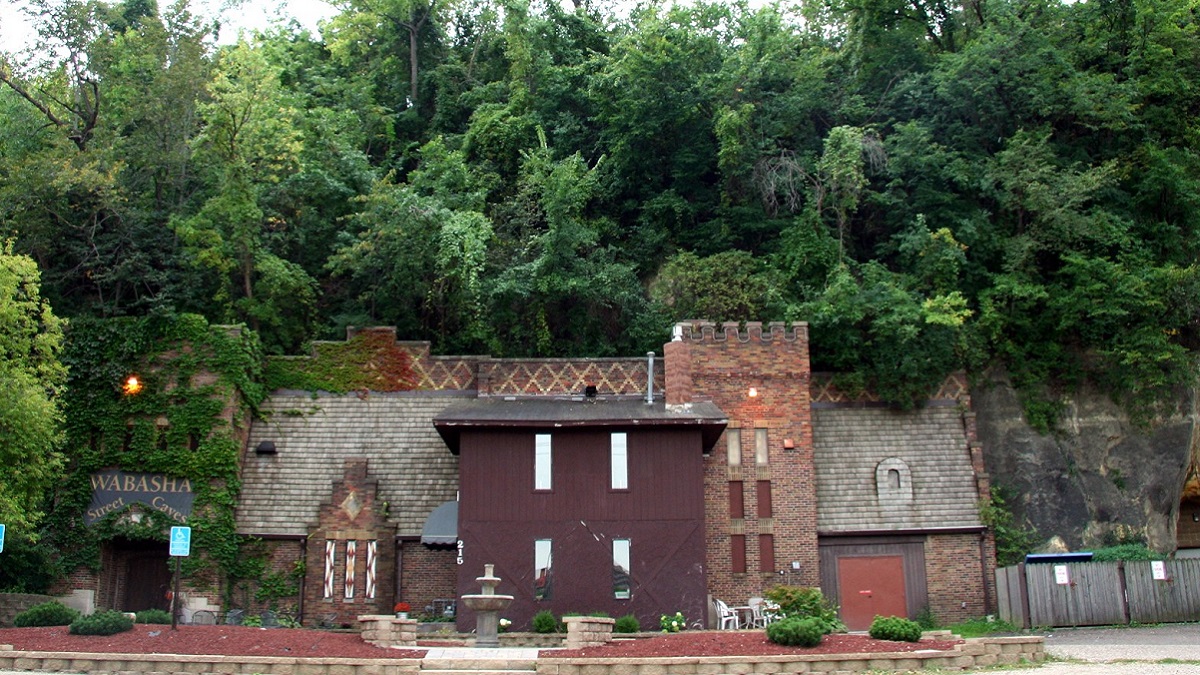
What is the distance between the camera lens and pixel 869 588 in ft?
90.5

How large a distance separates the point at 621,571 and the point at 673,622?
1.70m

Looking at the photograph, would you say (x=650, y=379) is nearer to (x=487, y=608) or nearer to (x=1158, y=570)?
(x=487, y=608)

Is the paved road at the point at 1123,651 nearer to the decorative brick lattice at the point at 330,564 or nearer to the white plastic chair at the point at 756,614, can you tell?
the white plastic chair at the point at 756,614

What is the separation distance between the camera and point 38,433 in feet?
80.1

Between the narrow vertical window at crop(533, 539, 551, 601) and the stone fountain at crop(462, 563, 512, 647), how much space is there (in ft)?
7.82

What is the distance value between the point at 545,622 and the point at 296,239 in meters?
16.5

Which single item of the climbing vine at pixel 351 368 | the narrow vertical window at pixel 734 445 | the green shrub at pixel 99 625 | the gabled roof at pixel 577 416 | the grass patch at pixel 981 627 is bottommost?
the grass patch at pixel 981 627

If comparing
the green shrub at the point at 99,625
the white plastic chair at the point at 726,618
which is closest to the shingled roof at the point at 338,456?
the green shrub at the point at 99,625

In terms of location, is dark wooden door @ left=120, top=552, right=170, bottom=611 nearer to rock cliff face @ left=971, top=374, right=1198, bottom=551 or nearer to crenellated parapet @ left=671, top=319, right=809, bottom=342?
crenellated parapet @ left=671, top=319, right=809, bottom=342

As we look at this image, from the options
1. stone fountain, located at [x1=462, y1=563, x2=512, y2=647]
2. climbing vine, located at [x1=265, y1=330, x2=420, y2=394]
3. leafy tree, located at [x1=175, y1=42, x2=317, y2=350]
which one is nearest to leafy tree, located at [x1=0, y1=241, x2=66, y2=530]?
leafy tree, located at [x1=175, y1=42, x2=317, y2=350]

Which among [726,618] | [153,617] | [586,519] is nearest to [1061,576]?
[726,618]

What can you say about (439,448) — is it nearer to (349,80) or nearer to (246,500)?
(246,500)

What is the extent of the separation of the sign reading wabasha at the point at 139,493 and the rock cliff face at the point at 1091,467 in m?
20.7

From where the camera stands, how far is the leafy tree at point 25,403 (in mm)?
23875
